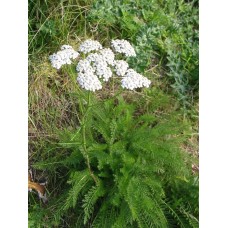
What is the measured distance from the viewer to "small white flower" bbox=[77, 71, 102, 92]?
2014 millimetres

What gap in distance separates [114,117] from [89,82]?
2.69 ft

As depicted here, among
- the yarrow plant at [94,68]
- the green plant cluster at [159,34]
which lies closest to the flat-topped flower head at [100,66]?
the yarrow plant at [94,68]

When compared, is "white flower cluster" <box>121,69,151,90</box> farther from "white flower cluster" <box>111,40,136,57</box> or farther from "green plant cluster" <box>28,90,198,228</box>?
"green plant cluster" <box>28,90,198,228</box>

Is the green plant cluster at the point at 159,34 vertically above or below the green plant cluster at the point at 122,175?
above

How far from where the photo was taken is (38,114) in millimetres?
2994

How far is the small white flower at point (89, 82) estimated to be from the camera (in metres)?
2.01

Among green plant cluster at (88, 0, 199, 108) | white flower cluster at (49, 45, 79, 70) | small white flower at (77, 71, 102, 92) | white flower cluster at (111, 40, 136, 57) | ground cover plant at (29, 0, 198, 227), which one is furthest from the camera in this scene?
green plant cluster at (88, 0, 199, 108)

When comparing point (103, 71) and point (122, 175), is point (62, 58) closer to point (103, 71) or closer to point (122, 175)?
point (103, 71)

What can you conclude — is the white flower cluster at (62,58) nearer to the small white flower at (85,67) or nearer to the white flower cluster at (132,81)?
the small white flower at (85,67)

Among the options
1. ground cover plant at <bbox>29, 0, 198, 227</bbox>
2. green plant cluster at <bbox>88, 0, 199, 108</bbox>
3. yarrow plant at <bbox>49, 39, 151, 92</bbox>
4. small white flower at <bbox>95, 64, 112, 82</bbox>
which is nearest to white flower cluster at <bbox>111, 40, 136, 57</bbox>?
ground cover plant at <bbox>29, 0, 198, 227</bbox>

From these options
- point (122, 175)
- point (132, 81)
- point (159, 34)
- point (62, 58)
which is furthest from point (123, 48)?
point (159, 34)

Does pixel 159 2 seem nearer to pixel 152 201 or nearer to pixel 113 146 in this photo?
pixel 113 146

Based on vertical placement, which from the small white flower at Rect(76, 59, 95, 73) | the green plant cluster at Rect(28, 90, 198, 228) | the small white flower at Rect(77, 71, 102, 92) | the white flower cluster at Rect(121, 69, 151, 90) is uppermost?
the small white flower at Rect(76, 59, 95, 73)

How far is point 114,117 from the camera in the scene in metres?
2.81
